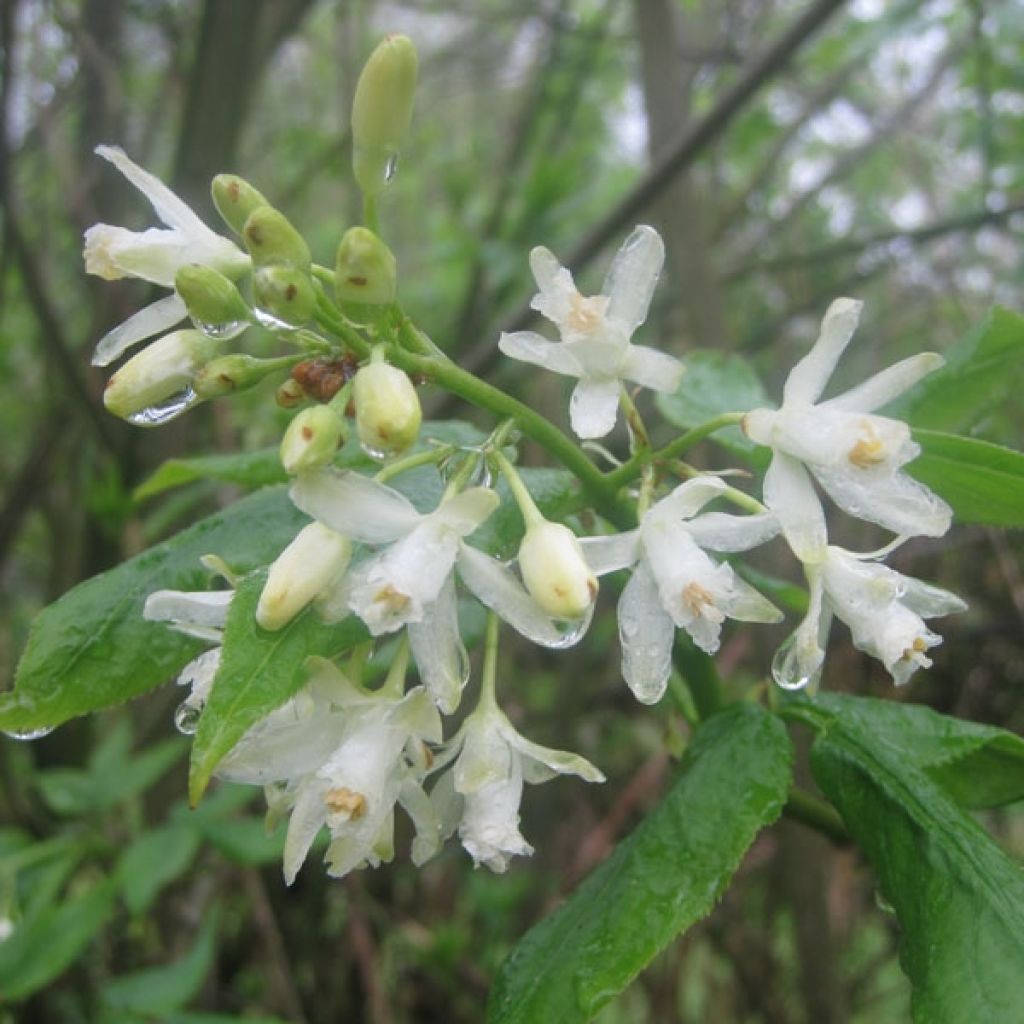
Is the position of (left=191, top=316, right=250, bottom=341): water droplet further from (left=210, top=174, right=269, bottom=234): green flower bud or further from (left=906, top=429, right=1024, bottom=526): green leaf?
(left=906, top=429, right=1024, bottom=526): green leaf

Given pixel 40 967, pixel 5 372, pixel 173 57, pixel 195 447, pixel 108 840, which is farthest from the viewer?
pixel 5 372

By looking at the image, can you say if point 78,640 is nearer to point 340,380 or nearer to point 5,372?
point 340,380

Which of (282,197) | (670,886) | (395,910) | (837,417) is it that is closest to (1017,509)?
(837,417)

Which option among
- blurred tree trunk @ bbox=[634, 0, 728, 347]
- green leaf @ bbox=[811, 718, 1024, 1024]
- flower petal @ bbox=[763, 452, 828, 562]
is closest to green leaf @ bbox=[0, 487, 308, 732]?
flower petal @ bbox=[763, 452, 828, 562]

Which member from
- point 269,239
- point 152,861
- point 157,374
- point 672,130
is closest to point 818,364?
point 269,239

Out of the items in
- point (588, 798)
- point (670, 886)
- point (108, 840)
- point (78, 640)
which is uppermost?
point (78, 640)

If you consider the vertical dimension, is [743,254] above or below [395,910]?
above

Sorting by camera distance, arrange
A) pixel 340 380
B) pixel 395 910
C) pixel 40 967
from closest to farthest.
A: pixel 340 380 < pixel 40 967 < pixel 395 910
